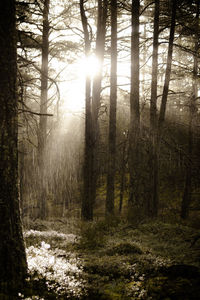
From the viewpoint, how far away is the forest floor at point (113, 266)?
3.75 meters

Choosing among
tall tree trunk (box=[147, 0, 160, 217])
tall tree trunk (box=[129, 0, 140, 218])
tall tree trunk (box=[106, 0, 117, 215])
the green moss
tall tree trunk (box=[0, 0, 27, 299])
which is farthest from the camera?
tall tree trunk (box=[106, 0, 117, 215])

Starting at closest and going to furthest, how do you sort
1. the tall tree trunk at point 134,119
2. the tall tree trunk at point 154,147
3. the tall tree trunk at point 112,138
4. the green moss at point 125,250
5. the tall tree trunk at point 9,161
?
1. the tall tree trunk at point 9,161
2. the green moss at point 125,250
3. the tall tree trunk at point 134,119
4. the tall tree trunk at point 154,147
5. the tall tree trunk at point 112,138

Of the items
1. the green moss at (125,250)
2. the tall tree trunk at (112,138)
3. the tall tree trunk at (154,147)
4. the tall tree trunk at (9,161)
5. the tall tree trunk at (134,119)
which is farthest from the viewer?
the tall tree trunk at (112,138)

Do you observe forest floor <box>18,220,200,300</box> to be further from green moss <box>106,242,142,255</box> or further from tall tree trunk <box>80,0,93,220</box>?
tall tree trunk <box>80,0,93,220</box>

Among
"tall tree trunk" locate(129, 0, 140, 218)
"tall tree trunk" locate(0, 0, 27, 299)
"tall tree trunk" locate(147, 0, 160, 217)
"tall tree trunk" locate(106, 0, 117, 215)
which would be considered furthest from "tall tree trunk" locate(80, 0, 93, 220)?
"tall tree trunk" locate(0, 0, 27, 299)

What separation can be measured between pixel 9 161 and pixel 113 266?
2.99 meters

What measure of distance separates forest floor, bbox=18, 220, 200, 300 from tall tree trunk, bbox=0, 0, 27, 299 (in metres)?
0.43

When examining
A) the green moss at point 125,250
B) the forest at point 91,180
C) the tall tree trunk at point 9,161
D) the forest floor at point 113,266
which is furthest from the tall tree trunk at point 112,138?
the tall tree trunk at point 9,161

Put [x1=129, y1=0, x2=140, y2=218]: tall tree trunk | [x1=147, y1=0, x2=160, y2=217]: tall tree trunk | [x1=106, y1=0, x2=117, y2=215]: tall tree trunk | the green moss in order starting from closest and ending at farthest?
the green moss → [x1=129, y1=0, x2=140, y2=218]: tall tree trunk → [x1=147, y1=0, x2=160, y2=217]: tall tree trunk → [x1=106, y1=0, x2=117, y2=215]: tall tree trunk

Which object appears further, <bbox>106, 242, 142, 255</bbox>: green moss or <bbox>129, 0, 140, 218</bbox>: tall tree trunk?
<bbox>129, 0, 140, 218</bbox>: tall tree trunk

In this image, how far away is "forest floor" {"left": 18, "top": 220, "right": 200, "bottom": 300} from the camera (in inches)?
148

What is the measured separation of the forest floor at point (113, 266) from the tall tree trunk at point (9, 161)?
43 cm

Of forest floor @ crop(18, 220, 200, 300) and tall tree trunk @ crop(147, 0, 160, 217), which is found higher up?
tall tree trunk @ crop(147, 0, 160, 217)

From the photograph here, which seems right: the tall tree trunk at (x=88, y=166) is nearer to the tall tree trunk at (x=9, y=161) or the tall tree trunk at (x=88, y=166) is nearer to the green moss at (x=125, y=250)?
the green moss at (x=125, y=250)
